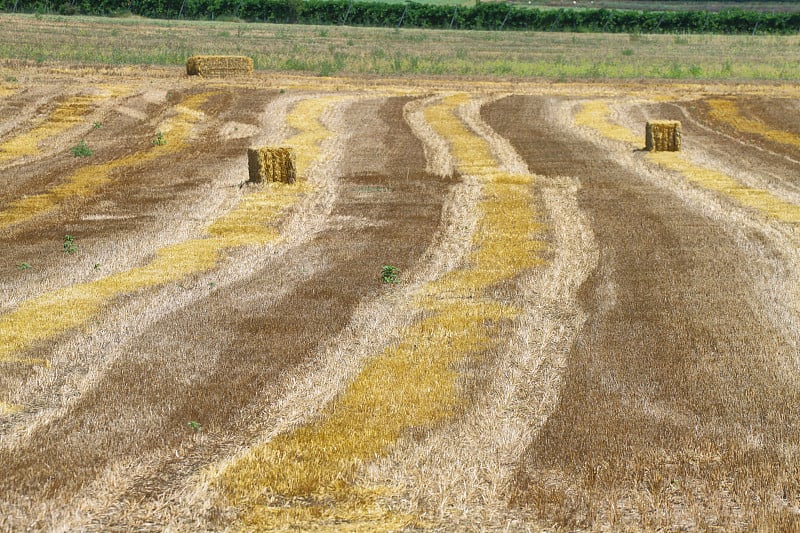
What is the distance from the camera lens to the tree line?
92.9 metres

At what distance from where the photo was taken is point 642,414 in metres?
9.17

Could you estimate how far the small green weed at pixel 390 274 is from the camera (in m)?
14.4

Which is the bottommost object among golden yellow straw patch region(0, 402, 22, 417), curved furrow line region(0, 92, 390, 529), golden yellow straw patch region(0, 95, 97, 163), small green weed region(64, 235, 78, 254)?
curved furrow line region(0, 92, 390, 529)

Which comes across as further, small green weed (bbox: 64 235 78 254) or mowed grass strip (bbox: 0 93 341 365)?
small green weed (bbox: 64 235 78 254)

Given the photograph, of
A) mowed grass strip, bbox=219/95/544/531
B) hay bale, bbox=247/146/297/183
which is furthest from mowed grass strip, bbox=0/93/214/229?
mowed grass strip, bbox=219/95/544/531

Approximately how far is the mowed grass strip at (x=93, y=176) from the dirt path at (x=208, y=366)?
21.0 ft

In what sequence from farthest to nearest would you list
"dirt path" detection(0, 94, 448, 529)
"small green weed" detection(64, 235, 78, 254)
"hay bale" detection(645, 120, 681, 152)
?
"hay bale" detection(645, 120, 681, 152), "small green weed" detection(64, 235, 78, 254), "dirt path" detection(0, 94, 448, 529)

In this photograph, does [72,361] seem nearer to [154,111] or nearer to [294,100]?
[154,111]

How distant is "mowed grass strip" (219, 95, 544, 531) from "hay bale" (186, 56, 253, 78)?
32385 millimetres

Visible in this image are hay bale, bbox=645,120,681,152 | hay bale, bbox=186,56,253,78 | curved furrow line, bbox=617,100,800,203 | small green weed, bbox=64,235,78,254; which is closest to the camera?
small green weed, bbox=64,235,78,254

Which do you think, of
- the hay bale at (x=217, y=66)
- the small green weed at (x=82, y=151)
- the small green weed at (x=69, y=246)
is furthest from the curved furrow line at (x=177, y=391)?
the hay bale at (x=217, y=66)

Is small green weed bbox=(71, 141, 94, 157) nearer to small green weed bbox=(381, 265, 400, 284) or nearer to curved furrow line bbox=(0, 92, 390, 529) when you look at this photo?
curved furrow line bbox=(0, 92, 390, 529)

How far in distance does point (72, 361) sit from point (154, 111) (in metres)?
26.3

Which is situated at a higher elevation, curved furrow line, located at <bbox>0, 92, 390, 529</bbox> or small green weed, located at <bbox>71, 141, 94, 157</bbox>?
small green weed, located at <bbox>71, 141, 94, 157</bbox>
